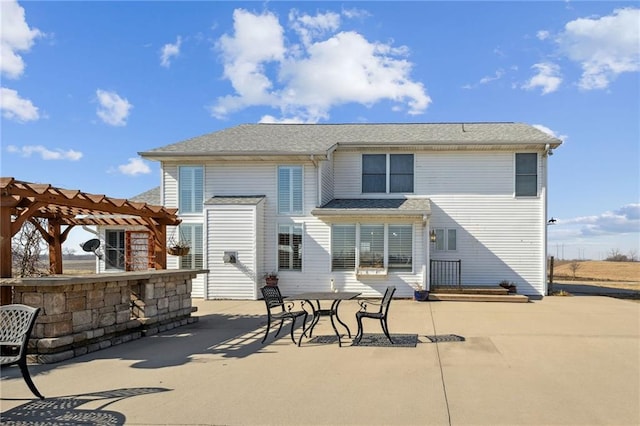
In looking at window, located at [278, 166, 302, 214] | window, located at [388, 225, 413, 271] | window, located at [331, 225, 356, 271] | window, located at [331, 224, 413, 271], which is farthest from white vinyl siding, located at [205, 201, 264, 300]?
window, located at [388, 225, 413, 271]

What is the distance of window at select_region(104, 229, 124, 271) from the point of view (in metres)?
17.3

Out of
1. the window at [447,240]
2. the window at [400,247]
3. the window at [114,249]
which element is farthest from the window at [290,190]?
the window at [114,249]

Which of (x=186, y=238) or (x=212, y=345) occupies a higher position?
(x=186, y=238)

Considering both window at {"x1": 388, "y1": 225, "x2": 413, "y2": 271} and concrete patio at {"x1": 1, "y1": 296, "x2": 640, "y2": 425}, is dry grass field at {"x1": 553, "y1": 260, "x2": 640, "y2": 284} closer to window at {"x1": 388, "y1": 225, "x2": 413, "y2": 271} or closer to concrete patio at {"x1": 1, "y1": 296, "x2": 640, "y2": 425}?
window at {"x1": 388, "y1": 225, "x2": 413, "y2": 271}

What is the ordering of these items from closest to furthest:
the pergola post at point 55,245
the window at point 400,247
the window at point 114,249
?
the pergola post at point 55,245 → the window at point 400,247 → the window at point 114,249

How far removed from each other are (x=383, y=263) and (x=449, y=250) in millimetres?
2662

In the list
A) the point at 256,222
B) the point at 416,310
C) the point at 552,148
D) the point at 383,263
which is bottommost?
the point at 416,310

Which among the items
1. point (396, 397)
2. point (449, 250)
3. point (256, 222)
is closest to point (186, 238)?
point (256, 222)

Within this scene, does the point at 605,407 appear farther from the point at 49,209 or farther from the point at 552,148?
the point at 552,148

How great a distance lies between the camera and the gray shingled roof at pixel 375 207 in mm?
15031

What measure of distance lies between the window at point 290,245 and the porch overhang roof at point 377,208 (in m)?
1.07

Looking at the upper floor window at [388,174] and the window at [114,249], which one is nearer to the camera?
the upper floor window at [388,174]

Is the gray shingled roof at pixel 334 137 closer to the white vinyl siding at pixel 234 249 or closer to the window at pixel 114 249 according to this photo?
the white vinyl siding at pixel 234 249

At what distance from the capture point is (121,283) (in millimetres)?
8539
